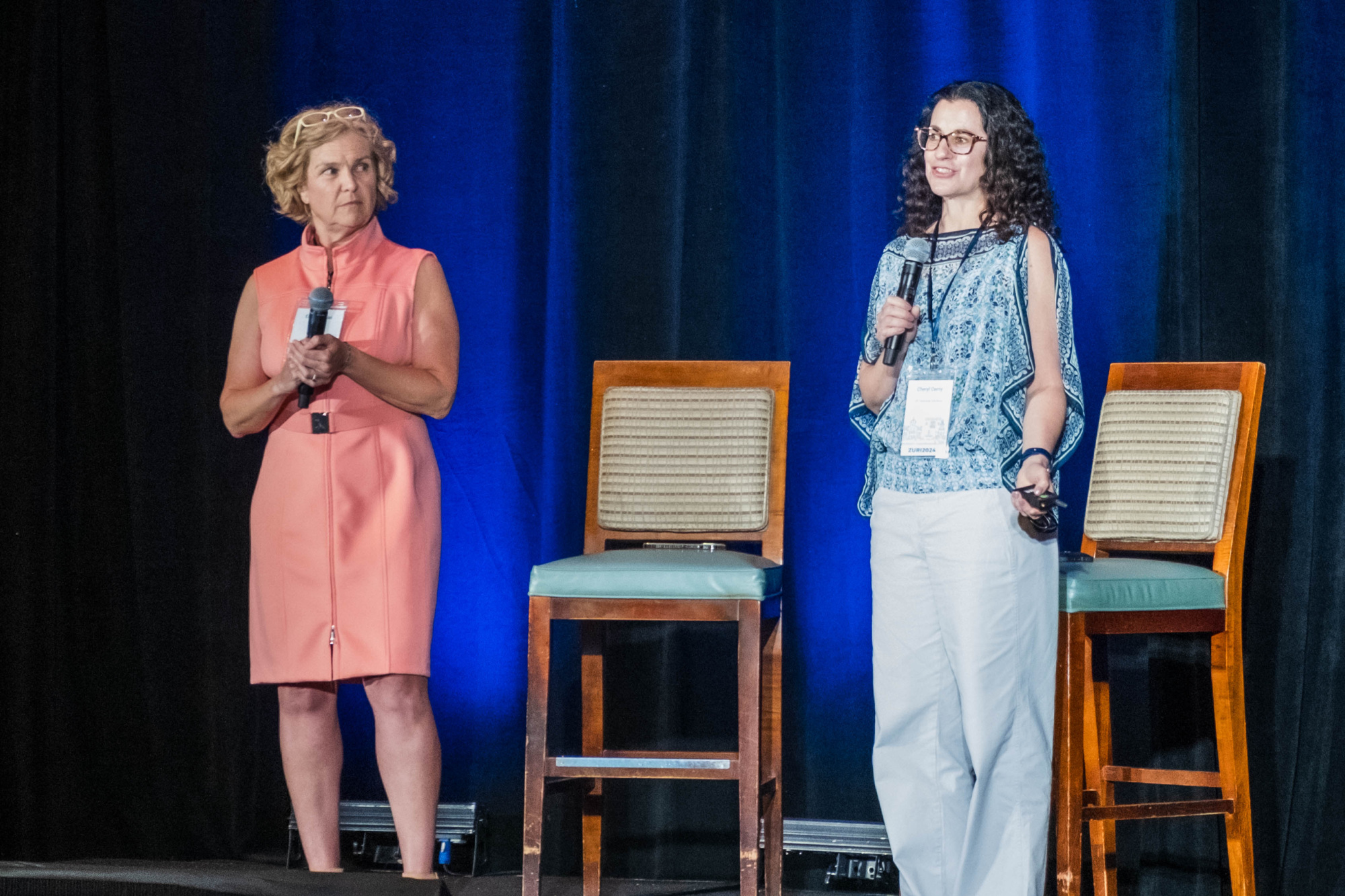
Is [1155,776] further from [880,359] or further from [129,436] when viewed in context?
[129,436]

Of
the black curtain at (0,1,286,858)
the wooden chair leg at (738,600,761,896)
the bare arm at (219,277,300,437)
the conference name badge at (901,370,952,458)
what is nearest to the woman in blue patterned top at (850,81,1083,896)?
the conference name badge at (901,370,952,458)

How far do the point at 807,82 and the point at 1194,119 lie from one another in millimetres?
877

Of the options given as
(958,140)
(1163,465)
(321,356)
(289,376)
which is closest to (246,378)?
(289,376)

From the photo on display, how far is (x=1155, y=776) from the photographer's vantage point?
2.63 metres

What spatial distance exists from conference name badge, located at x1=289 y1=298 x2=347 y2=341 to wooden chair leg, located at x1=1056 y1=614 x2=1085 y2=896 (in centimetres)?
140

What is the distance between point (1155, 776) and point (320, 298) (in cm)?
184

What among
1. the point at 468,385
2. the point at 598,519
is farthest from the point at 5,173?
the point at 598,519

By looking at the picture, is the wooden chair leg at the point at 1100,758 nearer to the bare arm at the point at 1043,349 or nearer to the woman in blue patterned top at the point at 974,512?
the woman in blue patterned top at the point at 974,512

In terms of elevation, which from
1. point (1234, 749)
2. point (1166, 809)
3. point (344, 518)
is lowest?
point (1166, 809)

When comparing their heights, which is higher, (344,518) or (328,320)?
(328,320)

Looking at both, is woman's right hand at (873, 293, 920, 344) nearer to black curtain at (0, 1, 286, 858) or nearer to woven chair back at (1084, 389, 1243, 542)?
woven chair back at (1084, 389, 1243, 542)

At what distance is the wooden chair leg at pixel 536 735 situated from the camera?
2.35 meters

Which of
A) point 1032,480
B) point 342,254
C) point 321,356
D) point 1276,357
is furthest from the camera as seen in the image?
point 1276,357

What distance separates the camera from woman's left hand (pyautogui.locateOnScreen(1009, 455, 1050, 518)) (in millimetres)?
1909
